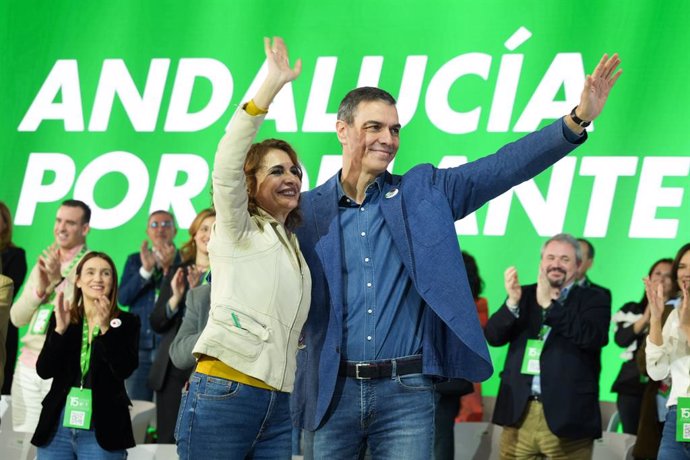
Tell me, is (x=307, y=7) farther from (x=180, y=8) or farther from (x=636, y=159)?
(x=636, y=159)

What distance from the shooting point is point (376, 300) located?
327cm

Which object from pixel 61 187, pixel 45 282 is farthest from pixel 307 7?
pixel 45 282

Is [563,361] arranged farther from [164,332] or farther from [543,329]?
[164,332]

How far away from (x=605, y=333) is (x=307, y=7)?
14.1ft

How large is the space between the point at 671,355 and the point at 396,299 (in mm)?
2283

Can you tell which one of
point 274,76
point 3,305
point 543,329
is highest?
point 274,76

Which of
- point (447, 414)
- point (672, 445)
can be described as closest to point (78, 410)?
point (447, 414)

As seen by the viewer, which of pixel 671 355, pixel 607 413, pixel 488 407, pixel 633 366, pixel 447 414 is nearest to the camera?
pixel 671 355

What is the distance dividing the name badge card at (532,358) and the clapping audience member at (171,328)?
1.88 m

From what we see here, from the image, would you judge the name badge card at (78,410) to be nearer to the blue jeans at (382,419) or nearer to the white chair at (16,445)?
the white chair at (16,445)

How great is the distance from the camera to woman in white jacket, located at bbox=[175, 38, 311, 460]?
2980 mm

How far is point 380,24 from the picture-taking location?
852 centimetres

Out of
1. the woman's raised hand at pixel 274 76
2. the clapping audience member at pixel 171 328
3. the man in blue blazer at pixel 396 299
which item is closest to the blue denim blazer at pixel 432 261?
the man in blue blazer at pixel 396 299

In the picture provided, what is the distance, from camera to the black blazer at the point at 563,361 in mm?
5391
